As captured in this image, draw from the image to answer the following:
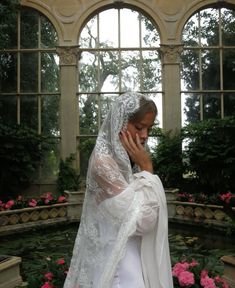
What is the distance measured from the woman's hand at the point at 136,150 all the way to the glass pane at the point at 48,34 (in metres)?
11.4

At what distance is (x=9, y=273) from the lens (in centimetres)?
430

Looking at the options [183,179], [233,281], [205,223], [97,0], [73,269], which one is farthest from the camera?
[97,0]

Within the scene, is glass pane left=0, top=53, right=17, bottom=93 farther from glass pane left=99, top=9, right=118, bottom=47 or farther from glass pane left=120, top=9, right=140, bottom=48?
glass pane left=120, top=9, right=140, bottom=48

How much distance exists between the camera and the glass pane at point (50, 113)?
503 inches

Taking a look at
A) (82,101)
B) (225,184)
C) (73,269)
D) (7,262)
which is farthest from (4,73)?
(73,269)

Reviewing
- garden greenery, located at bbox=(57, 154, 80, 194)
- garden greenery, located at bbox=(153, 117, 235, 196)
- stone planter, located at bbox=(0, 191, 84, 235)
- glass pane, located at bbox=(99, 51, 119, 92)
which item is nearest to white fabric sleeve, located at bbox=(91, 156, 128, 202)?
stone planter, located at bbox=(0, 191, 84, 235)

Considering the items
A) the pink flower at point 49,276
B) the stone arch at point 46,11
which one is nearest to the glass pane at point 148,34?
the stone arch at point 46,11

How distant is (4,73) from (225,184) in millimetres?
7110

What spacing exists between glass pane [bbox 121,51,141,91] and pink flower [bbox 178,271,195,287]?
33.6 ft

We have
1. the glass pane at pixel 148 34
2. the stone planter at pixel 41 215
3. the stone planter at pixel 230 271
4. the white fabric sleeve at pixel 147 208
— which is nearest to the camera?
the white fabric sleeve at pixel 147 208

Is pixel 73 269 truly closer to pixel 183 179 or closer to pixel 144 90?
pixel 183 179

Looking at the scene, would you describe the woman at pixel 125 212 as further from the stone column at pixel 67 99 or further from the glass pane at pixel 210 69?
the glass pane at pixel 210 69

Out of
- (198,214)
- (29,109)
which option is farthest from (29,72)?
(198,214)

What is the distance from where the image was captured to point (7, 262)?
4.32m
